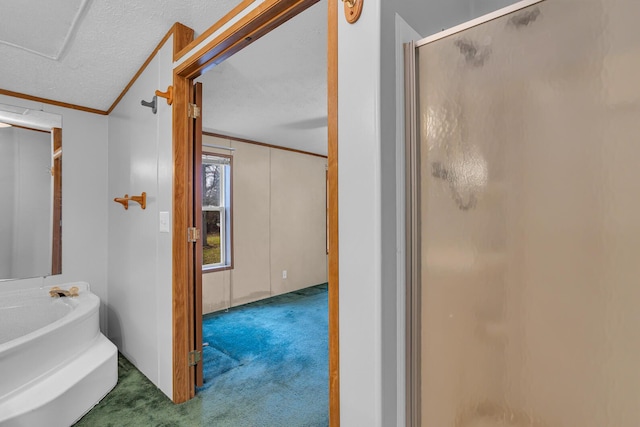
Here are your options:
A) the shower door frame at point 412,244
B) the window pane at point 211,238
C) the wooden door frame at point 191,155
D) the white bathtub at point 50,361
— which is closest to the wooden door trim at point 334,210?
the wooden door frame at point 191,155

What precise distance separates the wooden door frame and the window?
2.19 m

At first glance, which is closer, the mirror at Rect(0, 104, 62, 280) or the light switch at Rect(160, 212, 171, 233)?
the light switch at Rect(160, 212, 171, 233)

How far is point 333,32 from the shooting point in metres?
1.04

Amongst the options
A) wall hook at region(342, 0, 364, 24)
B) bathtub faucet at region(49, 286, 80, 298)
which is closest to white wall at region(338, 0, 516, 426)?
wall hook at region(342, 0, 364, 24)

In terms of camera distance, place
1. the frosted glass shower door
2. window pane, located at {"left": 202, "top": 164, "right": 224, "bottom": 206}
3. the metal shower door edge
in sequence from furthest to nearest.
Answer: window pane, located at {"left": 202, "top": 164, "right": 224, "bottom": 206} < the metal shower door edge < the frosted glass shower door

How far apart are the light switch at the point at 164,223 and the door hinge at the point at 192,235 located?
0.13m

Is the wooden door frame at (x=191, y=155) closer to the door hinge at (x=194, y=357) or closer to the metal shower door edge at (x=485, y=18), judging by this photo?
the door hinge at (x=194, y=357)

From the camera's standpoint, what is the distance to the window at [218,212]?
409cm

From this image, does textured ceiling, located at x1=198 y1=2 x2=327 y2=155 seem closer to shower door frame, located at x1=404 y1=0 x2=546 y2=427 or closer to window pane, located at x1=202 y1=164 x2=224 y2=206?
window pane, located at x1=202 y1=164 x2=224 y2=206

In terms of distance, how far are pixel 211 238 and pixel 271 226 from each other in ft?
2.91

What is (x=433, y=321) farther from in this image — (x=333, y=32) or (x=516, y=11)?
(x=333, y=32)

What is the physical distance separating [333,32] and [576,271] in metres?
0.98

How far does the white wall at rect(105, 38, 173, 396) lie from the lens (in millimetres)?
1976

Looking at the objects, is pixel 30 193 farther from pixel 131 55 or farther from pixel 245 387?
pixel 245 387
